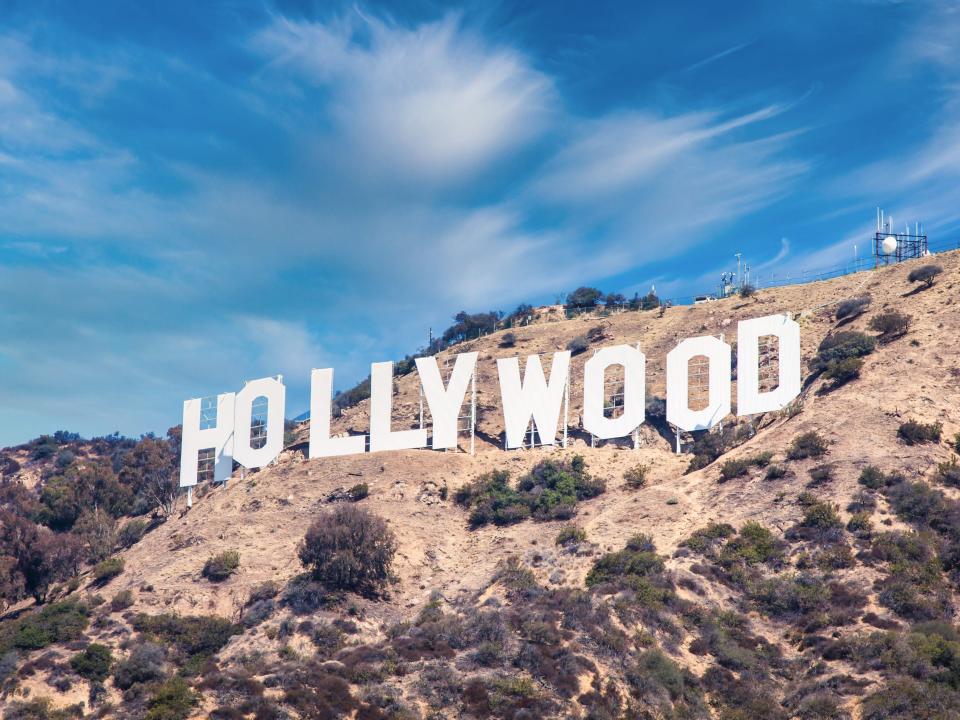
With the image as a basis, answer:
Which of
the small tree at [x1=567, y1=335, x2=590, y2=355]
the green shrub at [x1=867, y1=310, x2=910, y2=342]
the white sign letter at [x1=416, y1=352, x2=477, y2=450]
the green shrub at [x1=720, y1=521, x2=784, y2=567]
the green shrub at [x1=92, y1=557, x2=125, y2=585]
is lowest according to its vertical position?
the green shrub at [x1=92, y1=557, x2=125, y2=585]

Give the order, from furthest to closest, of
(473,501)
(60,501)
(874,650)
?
(60,501) < (473,501) < (874,650)

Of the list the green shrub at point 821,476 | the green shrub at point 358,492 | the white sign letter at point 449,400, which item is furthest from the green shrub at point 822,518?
the green shrub at point 358,492

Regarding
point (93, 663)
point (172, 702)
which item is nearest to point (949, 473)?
point (172, 702)

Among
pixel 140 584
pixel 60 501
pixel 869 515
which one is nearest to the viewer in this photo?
pixel 869 515

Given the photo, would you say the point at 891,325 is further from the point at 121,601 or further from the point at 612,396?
the point at 121,601

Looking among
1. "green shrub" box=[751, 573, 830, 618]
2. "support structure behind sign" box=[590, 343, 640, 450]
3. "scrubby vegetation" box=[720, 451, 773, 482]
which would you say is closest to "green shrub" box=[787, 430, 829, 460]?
"scrubby vegetation" box=[720, 451, 773, 482]

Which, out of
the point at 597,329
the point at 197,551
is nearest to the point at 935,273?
the point at 597,329

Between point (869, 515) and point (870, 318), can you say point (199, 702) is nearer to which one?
point (869, 515)

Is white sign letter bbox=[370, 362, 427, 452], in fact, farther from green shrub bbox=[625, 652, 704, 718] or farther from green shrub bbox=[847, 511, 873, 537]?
green shrub bbox=[847, 511, 873, 537]
